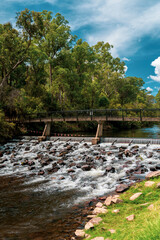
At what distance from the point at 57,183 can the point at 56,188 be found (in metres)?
0.73

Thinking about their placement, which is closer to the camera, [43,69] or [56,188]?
[56,188]

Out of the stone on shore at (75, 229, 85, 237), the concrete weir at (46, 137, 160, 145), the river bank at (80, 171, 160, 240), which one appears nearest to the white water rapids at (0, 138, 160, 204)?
the concrete weir at (46, 137, 160, 145)

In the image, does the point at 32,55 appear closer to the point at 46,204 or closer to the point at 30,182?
the point at 30,182

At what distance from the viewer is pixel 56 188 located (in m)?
9.44

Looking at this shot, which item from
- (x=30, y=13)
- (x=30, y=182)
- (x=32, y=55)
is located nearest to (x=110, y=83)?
(x=32, y=55)

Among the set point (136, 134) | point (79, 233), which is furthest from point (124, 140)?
point (79, 233)

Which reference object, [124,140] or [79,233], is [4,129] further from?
[79,233]

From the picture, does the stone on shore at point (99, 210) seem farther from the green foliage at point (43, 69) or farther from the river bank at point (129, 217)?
the green foliage at point (43, 69)

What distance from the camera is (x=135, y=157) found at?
14.2 m

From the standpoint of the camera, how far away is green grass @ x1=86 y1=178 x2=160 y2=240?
352cm

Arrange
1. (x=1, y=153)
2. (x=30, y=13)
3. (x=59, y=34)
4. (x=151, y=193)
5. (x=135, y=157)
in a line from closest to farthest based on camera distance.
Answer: (x=151, y=193)
(x=135, y=157)
(x=1, y=153)
(x=30, y=13)
(x=59, y=34)

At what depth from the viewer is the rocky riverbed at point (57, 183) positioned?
6.46 meters

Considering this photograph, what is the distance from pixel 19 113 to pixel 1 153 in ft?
40.5

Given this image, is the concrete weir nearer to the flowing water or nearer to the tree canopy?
the flowing water
